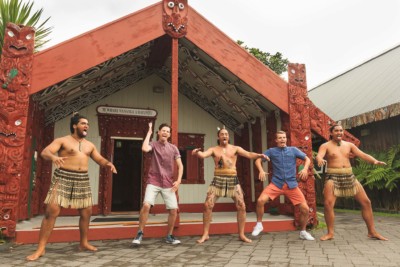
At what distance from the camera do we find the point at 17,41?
4766 millimetres

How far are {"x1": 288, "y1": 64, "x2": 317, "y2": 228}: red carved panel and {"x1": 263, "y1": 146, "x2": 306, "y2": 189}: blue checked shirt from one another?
2.69 ft

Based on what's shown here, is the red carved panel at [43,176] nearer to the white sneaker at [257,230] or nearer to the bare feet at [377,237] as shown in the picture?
the white sneaker at [257,230]

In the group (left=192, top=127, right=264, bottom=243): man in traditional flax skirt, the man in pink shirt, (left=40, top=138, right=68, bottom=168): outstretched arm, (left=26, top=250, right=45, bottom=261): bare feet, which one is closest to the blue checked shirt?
(left=192, top=127, right=264, bottom=243): man in traditional flax skirt

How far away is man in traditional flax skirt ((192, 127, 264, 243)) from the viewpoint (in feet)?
15.4

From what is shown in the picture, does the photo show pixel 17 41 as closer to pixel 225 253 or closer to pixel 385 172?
pixel 225 253

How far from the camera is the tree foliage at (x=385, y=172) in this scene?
824cm

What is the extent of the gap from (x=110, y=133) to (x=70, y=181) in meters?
3.77

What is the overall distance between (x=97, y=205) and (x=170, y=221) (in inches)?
133

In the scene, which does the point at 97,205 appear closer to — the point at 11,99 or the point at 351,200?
the point at 11,99

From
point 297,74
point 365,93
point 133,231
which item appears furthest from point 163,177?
point 365,93

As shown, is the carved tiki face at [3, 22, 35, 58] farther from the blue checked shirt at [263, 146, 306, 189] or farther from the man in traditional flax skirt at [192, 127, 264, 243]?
the blue checked shirt at [263, 146, 306, 189]

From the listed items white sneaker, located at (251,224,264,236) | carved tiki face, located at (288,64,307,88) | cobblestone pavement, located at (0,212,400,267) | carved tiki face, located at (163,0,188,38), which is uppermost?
carved tiki face, located at (163,0,188,38)

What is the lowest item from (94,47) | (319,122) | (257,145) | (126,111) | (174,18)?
(257,145)

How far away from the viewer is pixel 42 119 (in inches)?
263
